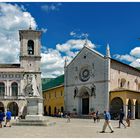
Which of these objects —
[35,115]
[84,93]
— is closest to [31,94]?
[35,115]

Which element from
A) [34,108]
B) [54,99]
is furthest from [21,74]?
[34,108]

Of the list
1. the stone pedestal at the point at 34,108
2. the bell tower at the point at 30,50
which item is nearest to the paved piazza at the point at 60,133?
the stone pedestal at the point at 34,108

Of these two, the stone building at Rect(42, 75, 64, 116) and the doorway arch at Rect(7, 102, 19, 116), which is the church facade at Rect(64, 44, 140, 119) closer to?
the stone building at Rect(42, 75, 64, 116)

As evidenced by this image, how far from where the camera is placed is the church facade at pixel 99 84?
50.0m

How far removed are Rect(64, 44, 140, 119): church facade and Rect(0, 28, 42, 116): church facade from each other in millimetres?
6198

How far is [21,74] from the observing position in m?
59.3

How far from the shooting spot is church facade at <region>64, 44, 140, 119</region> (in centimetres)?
5003

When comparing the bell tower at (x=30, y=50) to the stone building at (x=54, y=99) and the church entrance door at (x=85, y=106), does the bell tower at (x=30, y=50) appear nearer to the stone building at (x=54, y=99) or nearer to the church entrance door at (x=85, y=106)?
the stone building at (x=54, y=99)

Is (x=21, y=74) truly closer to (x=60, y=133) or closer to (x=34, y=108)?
(x=34, y=108)

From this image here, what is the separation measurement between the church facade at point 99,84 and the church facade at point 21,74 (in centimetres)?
620

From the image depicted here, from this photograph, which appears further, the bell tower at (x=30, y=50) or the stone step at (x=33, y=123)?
the bell tower at (x=30, y=50)

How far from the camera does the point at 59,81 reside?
7619 cm

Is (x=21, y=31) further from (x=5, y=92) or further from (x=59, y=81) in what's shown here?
(x=59, y=81)

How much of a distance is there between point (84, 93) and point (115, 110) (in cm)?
624
